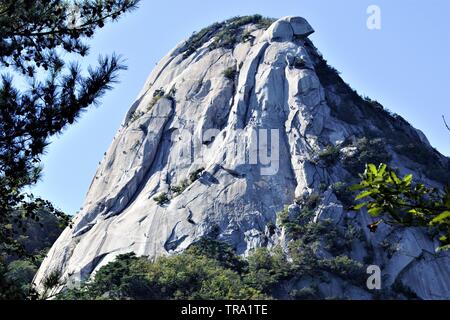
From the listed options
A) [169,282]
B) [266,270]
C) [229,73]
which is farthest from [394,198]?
[229,73]

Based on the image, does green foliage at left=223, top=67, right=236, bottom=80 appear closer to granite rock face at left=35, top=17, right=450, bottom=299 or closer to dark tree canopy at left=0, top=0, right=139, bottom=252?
granite rock face at left=35, top=17, right=450, bottom=299

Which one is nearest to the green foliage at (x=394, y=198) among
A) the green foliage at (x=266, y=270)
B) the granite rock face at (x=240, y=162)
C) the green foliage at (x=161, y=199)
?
the green foliage at (x=266, y=270)

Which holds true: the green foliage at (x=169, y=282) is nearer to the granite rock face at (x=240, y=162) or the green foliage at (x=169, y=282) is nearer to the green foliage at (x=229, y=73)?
the granite rock face at (x=240, y=162)

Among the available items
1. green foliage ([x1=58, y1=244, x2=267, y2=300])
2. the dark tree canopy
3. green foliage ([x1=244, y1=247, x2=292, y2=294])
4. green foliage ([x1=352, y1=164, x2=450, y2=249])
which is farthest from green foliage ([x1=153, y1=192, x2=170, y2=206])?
green foliage ([x1=352, y1=164, x2=450, y2=249])

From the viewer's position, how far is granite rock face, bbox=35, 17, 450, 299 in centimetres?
5803

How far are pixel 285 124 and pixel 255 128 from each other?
268 centimetres

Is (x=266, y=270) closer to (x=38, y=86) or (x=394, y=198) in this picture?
(x=38, y=86)

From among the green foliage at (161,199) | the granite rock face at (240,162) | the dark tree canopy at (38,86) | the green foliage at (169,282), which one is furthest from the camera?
the green foliage at (161,199)

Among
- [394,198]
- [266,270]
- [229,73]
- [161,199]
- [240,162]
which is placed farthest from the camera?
[229,73]

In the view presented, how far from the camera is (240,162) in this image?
62.3 metres

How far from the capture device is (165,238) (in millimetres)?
58312

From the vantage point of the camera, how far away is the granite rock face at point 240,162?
5803cm
